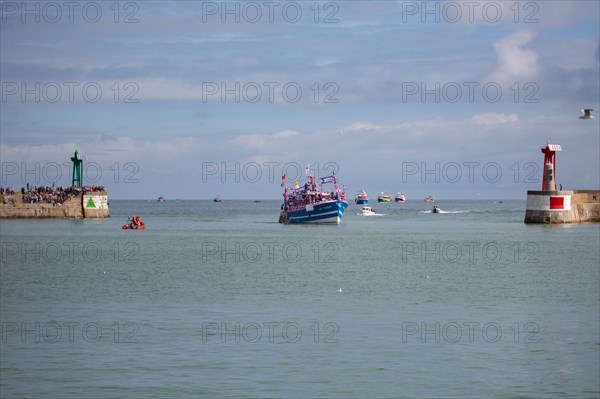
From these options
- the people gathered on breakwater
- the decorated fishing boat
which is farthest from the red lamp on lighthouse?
the people gathered on breakwater

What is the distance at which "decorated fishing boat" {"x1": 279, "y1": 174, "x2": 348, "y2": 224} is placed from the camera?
123812 mm

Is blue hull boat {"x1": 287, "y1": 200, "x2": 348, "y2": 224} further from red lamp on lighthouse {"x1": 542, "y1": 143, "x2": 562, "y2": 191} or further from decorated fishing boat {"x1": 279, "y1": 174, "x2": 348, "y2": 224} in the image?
red lamp on lighthouse {"x1": 542, "y1": 143, "x2": 562, "y2": 191}

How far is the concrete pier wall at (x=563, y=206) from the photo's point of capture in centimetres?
11562

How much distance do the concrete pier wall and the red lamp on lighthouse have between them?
0.91m

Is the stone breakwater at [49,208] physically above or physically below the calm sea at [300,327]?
above

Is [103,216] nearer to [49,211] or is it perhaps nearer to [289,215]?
[49,211]

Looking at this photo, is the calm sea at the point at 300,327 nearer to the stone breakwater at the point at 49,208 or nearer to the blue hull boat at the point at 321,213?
the blue hull boat at the point at 321,213

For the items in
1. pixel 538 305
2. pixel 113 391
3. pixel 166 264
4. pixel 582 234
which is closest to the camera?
pixel 113 391

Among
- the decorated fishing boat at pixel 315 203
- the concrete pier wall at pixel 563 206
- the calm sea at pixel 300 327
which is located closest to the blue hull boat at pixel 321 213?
the decorated fishing boat at pixel 315 203

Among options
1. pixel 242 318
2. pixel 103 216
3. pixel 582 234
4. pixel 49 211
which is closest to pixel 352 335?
pixel 242 318

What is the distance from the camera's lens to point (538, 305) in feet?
140

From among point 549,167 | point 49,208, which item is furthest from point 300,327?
point 49,208

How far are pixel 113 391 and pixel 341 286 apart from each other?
26902mm

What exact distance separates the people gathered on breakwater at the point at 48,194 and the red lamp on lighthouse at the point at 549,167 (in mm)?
71286
